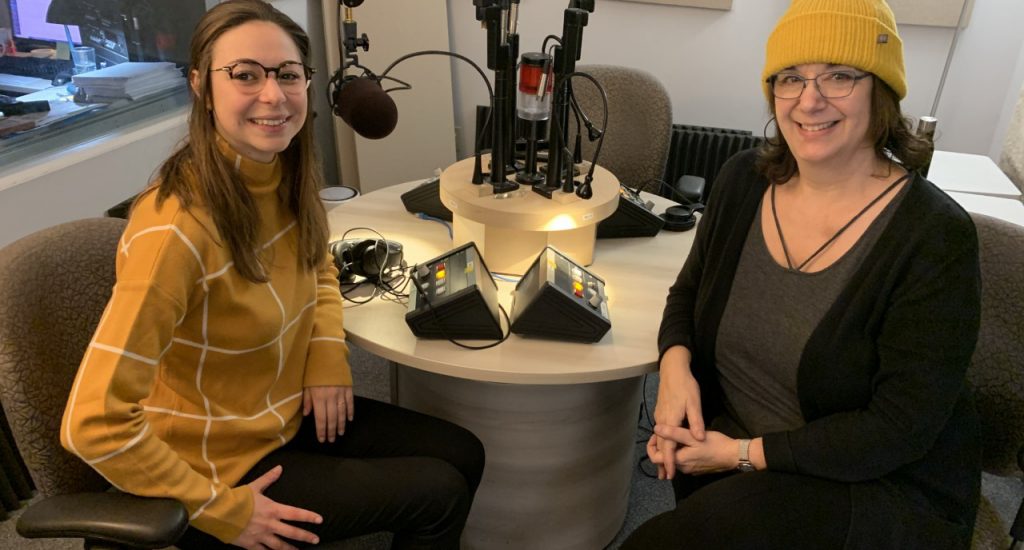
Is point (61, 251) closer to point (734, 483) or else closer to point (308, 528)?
point (308, 528)

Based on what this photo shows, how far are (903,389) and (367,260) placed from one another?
106 cm

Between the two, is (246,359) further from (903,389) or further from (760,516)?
(903,389)

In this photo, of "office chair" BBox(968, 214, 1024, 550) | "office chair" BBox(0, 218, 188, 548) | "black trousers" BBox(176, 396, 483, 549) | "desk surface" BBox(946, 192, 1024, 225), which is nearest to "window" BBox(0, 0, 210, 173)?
"office chair" BBox(0, 218, 188, 548)

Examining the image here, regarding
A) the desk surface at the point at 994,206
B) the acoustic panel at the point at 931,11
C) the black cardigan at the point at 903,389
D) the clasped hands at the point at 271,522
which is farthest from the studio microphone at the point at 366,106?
the acoustic panel at the point at 931,11

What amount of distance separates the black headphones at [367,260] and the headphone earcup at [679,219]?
2.39 feet

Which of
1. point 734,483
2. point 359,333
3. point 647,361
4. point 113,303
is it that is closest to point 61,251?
point 113,303

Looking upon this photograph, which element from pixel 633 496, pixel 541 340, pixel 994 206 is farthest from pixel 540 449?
pixel 994 206

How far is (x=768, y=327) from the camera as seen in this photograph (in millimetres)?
1265

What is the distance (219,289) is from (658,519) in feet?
2.64

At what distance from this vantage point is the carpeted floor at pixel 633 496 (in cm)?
182

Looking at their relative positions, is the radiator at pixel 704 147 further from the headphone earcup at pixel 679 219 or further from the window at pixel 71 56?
the window at pixel 71 56

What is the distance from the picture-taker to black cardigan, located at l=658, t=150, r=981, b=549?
110cm

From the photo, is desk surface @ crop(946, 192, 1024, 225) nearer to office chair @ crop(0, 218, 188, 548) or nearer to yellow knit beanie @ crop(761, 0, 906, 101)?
yellow knit beanie @ crop(761, 0, 906, 101)

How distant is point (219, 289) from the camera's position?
1143 millimetres
